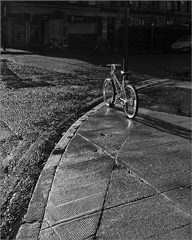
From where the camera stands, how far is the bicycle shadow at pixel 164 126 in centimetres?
634

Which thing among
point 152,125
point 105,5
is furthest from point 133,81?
point 105,5

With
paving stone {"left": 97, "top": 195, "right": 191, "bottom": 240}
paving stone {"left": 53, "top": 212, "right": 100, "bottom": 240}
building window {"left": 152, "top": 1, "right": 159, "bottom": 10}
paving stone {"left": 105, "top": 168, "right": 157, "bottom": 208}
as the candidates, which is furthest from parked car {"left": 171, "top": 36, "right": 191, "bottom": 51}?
paving stone {"left": 53, "top": 212, "right": 100, "bottom": 240}

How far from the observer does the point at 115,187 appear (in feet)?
13.7

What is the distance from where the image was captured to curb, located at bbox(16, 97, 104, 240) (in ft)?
10.7

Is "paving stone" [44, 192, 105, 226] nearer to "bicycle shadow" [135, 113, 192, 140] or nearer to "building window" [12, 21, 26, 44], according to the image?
"bicycle shadow" [135, 113, 192, 140]

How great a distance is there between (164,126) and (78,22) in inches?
1247

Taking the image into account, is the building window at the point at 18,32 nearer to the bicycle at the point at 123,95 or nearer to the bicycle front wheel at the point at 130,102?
the bicycle at the point at 123,95

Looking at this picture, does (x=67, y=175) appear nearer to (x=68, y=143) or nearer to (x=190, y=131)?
(x=68, y=143)

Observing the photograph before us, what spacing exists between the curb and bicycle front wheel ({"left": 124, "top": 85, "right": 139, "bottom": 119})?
1.48 meters

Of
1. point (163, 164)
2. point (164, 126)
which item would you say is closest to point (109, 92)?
point (164, 126)

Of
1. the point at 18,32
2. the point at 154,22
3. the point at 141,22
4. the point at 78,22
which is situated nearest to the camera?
the point at 18,32

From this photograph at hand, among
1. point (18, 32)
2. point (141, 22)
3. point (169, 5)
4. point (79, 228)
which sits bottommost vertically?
point (79, 228)

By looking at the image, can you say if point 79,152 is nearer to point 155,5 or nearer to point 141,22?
point 141,22

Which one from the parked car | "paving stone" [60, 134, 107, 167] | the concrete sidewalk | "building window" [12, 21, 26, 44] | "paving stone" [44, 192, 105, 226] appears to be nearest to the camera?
the concrete sidewalk
